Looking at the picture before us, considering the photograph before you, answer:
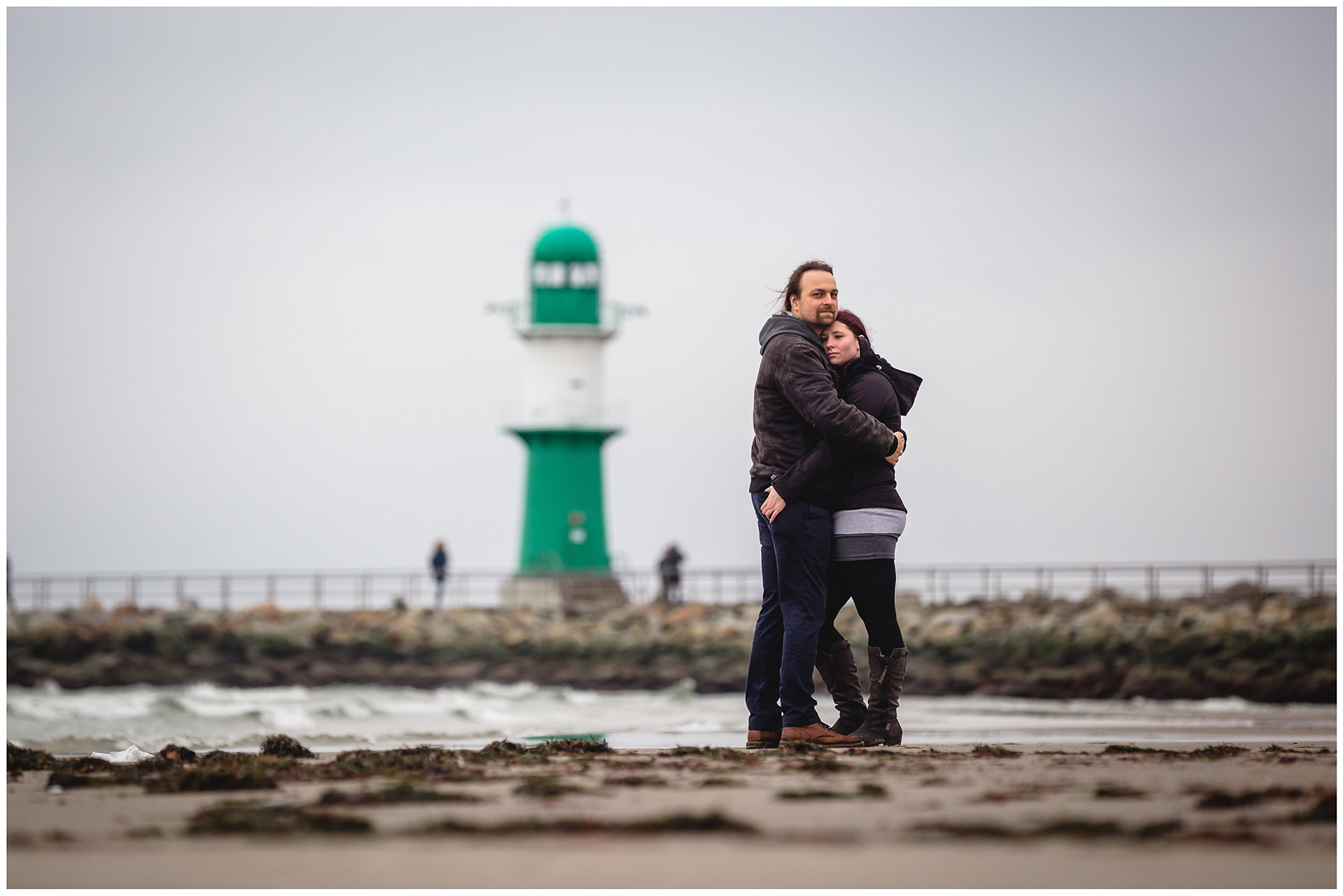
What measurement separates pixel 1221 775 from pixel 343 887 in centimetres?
224

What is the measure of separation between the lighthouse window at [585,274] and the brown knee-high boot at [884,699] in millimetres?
25787

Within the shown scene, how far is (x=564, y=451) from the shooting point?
29.9m

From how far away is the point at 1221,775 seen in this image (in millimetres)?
4078

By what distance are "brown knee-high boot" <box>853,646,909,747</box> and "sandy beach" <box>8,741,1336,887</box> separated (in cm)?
109

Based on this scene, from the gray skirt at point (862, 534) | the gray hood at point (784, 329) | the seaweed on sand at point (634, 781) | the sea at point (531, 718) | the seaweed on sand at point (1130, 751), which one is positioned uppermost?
the gray hood at point (784, 329)

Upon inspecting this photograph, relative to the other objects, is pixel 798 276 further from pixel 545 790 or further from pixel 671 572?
pixel 671 572

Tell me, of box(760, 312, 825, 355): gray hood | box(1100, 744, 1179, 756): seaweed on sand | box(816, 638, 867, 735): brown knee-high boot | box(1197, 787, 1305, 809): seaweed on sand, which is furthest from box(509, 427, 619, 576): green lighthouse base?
box(1197, 787, 1305, 809): seaweed on sand

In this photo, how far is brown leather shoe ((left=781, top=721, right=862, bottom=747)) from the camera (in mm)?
5438

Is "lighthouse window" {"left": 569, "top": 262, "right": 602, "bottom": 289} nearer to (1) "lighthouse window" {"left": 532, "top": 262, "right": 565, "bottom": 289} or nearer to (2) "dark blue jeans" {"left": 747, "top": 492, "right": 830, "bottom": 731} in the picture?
(1) "lighthouse window" {"left": 532, "top": 262, "right": 565, "bottom": 289}

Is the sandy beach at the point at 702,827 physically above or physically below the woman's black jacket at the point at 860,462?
below

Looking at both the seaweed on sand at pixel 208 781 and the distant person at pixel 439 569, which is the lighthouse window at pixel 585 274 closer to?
the distant person at pixel 439 569

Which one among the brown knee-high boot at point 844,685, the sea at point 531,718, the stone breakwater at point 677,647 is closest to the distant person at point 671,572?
the stone breakwater at point 677,647

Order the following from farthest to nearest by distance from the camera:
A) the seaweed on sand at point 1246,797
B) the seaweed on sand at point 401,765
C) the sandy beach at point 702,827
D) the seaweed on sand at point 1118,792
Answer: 1. the seaweed on sand at point 401,765
2. the seaweed on sand at point 1118,792
3. the seaweed on sand at point 1246,797
4. the sandy beach at point 702,827

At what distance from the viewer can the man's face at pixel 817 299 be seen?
566cm
